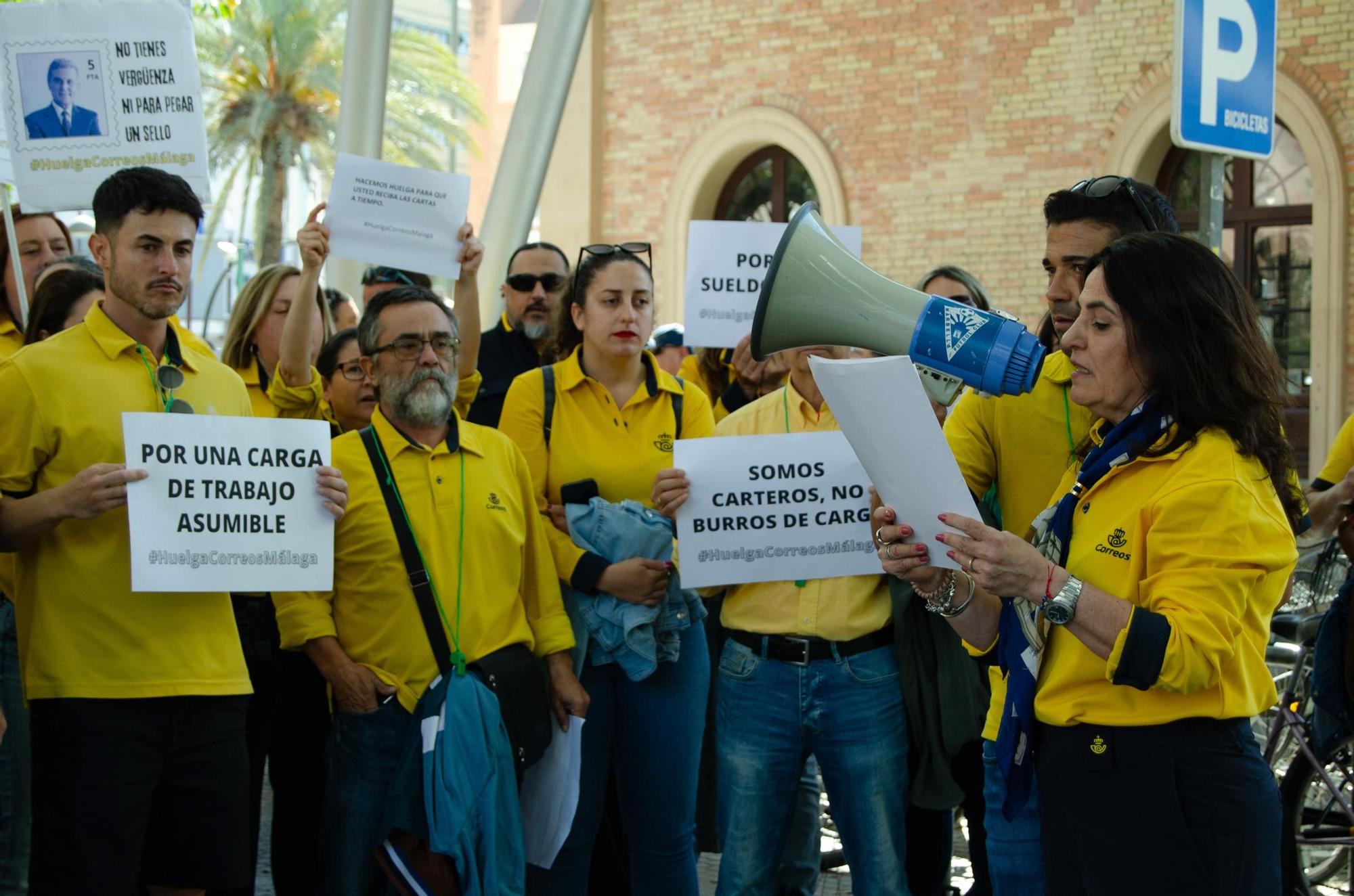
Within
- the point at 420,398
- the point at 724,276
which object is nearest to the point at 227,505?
the point at 420,398

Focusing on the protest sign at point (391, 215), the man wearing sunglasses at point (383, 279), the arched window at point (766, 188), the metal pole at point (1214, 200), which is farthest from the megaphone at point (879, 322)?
the arched window at point (766, 188)

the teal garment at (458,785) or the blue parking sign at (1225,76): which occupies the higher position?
the blue parking sign at (1225,76)

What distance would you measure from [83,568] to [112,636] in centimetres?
19

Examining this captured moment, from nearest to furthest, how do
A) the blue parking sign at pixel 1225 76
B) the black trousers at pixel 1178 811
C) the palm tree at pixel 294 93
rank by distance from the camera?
the black trousers at pixel 1178 811 → the blue parking sign at pixel 1225 76 → the palm tree at pixel 294 93

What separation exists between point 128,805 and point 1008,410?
8.04ft

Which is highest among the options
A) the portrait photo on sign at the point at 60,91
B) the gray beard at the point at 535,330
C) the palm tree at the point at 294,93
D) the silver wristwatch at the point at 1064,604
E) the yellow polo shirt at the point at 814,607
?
the palm tree at the point at 294,93

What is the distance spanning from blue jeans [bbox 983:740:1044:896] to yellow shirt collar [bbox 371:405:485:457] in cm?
170

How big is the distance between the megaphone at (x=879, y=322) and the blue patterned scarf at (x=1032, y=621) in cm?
22

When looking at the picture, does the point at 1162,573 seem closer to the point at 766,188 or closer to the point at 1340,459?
the point at 1340,459

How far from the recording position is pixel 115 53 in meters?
5.09

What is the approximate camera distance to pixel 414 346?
418 centimetres

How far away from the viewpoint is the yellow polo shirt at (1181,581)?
8.45ft

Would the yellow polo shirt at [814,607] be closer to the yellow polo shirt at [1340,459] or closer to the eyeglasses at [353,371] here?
the eyeglasses at [353,371]

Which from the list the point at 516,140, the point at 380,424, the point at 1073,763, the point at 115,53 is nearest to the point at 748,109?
the point at 516,140
